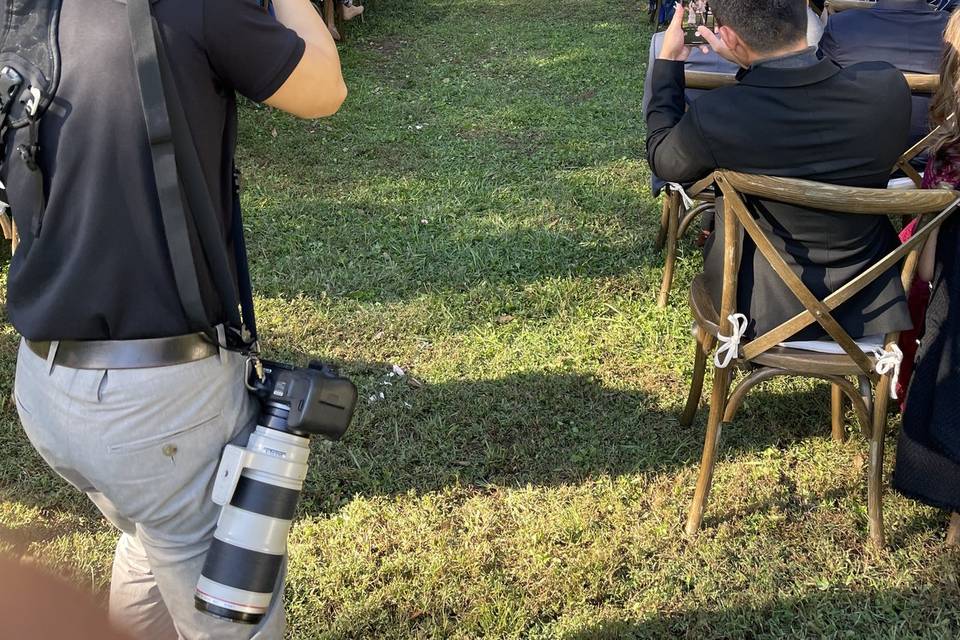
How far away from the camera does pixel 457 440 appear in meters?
3.33

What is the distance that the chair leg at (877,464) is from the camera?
255 centimetres

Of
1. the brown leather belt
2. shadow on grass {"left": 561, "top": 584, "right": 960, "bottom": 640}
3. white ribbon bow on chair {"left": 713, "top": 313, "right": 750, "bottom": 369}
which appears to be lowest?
shadow on grass {"left": 561, "top": 584, "right": 960, "bottom": 640}

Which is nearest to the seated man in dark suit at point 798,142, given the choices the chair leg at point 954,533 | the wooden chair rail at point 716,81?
the wooden chair rail at point 716,81

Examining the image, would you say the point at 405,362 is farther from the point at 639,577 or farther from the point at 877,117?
the point at 877,117

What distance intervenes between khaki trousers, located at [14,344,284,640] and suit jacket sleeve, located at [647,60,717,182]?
4.65 ft

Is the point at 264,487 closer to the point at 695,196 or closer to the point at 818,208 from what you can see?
the point at 818,208

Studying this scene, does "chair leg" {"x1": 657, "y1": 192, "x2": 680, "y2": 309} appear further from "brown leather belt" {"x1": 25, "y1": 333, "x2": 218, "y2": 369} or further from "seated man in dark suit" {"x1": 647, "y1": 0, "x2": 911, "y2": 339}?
"brown leather belt" {"x1": 25, "y1": 333, "x2": 218, "y2": 369}

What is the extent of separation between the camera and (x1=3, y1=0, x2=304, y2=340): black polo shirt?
1.33m

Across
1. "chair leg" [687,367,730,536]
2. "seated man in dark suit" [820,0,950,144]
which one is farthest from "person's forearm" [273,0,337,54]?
"seated man in dark suit" [820,0,950,144]

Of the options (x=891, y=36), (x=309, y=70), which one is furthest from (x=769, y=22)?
(x=891, y=36)

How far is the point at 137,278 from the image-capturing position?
1429 mm

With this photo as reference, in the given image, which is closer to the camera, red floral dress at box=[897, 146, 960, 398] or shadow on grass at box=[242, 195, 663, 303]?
red floral dress at box=[897, 146, 960, 398]

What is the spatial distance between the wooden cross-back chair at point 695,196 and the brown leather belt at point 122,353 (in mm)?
2149

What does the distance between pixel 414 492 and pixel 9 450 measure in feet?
5.13
